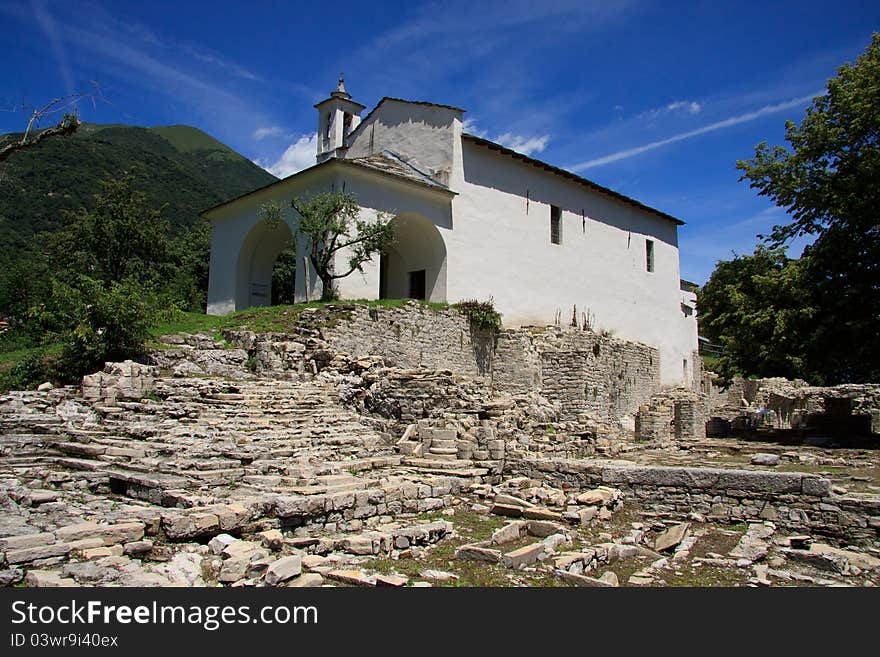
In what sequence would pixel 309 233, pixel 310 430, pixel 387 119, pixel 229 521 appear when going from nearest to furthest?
pixel 229 521 → pixel 310 430 → pixel 309 233 → pixel 387 119

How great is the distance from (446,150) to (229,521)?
18.5m

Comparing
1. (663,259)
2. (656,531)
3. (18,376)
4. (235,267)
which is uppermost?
(663,259)

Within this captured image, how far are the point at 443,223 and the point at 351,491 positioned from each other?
1529cm

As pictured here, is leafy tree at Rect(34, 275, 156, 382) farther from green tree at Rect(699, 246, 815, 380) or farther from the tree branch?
green tree at Rect(699, 246, 815, 380)

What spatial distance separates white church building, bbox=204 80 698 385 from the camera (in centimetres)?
2006

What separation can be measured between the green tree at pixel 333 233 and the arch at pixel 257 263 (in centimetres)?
292

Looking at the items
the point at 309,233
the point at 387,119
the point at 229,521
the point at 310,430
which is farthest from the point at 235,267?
the point at 229,521

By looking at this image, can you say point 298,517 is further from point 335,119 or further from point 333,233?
point 335,119

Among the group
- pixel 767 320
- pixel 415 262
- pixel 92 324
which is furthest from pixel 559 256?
pixel 92 324

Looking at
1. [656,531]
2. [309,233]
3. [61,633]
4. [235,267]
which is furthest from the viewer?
[235,267]

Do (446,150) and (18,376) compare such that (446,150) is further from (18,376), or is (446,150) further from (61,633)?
(61,633)

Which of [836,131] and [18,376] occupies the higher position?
[836,131]

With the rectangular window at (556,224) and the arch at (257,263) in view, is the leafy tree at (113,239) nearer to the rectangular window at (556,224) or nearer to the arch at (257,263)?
the arch at (257,263)

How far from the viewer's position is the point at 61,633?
154 inches
